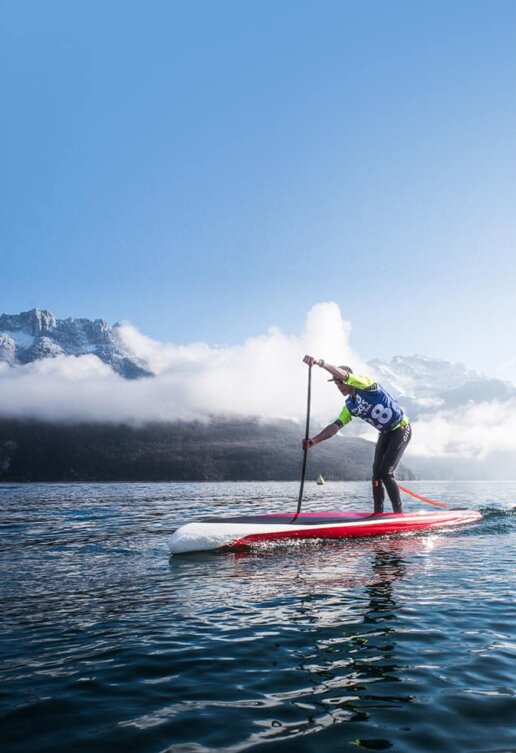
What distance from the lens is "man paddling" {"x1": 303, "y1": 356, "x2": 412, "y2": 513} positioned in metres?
16.3

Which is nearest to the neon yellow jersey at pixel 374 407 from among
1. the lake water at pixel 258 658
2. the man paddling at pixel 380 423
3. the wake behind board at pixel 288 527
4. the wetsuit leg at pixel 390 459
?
the man paddling at pixel 380 423

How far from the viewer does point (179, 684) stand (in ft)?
16.7

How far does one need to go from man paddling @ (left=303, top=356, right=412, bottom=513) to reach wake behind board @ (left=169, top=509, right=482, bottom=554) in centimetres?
78

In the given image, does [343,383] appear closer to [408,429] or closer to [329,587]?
[408,429]

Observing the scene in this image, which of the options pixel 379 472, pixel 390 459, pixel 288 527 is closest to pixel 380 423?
pixel 390 459

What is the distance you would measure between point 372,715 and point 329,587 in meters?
4.79

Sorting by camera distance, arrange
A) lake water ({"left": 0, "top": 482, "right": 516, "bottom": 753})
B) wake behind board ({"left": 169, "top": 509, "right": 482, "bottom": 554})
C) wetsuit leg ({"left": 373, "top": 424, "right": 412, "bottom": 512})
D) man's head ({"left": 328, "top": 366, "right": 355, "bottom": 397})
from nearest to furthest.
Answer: lake water ({"left": 0, "top": 482, "right": 516, "bottom": 753}) < wake behind board ({"left": 169, "top": 509, "right": 482, "bottom": 554}) < man's head ({"left": 328, "top": 366, "right": 355, "bottom": 397}) < wetsuit leg ({"left": 373, "top": 424, "right": 412, "bottom": 512})

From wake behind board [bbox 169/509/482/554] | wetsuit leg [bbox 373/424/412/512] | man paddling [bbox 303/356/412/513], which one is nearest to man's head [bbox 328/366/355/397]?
man paddling [bbox 303/356/412/513]

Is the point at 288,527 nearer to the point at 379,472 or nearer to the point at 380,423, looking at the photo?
the point at 379,472

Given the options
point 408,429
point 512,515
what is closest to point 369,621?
point 408,429

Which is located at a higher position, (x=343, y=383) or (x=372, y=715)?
(x=343, y=383)

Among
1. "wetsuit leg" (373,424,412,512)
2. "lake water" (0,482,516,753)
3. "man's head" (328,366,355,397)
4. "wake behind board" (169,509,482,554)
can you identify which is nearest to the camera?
"lake water" (0,482,516,753)

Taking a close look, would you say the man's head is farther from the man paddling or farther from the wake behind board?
the wake behind board

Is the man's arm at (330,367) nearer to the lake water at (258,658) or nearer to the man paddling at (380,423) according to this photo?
the man paddling at (380,423)
